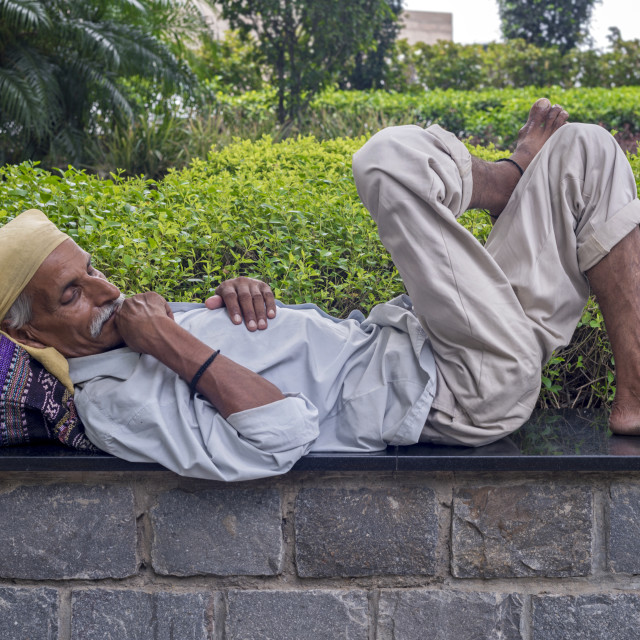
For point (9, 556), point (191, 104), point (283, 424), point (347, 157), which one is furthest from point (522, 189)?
point (191, 104)

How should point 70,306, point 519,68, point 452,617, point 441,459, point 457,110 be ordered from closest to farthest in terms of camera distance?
point 441,459, point 452,617, point 70,306, point 457,110, point 519,68

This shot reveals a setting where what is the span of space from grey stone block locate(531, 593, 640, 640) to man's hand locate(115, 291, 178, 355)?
136cm

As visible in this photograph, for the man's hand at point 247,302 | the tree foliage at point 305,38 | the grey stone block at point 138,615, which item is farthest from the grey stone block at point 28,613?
the tree foliage at point 305,38

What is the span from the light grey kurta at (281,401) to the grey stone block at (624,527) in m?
0.60

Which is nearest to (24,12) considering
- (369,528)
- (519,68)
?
(369,528)

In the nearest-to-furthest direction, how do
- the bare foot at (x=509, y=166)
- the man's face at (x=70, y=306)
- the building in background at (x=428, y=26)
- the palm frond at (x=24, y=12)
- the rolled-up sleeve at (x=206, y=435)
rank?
the rolled-up sleeve at (x=206, y=435) < the man's face at (x=70, y=306) < the bare foot at (x=509, y=166) < the palm frond at (x=24, y=12) < the building in background at (x=428, y=26)

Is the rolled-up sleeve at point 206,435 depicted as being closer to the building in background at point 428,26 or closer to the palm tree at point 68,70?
the palm tree at point 68,70

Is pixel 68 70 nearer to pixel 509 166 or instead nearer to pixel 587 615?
pixel 509 166

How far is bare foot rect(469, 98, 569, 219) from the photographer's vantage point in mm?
2523

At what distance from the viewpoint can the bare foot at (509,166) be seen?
2.52 meters

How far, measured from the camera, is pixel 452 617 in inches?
89.3

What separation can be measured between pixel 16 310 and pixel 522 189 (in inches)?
63.9

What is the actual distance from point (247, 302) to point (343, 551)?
2.81ft

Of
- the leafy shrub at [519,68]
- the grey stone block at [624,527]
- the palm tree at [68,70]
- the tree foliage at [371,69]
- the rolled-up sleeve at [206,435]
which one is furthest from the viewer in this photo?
the leafy shrub at [519,68]
